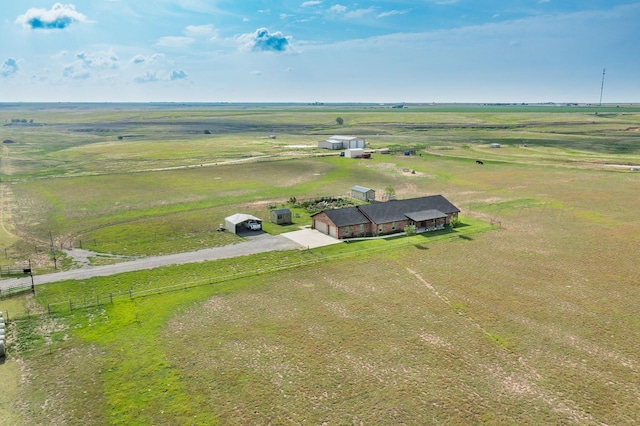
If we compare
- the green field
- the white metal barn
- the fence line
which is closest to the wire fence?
the fence line

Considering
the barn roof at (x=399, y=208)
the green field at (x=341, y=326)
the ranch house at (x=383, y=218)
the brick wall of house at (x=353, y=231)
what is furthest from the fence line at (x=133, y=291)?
the barn roof at (x=399, y=208)

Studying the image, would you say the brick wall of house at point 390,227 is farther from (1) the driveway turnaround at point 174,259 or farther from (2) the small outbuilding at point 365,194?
(2) the small outbuilding at point 365,194

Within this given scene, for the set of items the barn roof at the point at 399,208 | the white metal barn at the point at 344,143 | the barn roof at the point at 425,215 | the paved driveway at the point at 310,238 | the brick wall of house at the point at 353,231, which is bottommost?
the paved driveway at the point at 310,238

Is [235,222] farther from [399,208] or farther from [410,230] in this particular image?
[410,230]

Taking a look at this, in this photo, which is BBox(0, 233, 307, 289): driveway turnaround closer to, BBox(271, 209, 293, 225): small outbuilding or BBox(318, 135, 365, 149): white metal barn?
BBox(271, 209, 293, 225): small outbuilding

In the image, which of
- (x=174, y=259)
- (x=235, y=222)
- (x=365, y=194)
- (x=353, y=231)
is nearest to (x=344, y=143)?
(x=365, y=194)

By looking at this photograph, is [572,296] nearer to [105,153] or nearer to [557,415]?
[557,415]
